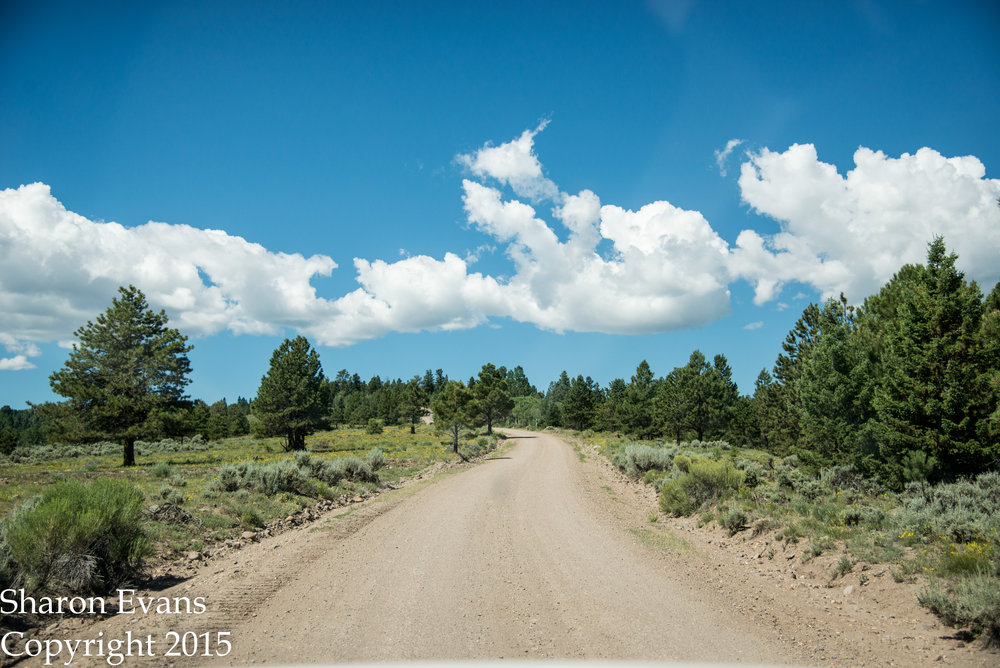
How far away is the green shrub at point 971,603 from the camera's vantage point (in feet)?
16.1

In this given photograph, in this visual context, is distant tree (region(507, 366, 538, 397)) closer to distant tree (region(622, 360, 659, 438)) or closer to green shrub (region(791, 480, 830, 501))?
distant tree (region(622, 360, 659, 438))

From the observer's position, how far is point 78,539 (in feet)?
21.4

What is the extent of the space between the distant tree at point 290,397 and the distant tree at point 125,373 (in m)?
6.35

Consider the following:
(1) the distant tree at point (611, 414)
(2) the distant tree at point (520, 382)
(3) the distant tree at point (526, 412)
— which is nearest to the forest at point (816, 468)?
(1) the distant tree at point (611, 414)

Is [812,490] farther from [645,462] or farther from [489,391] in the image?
[489,391]

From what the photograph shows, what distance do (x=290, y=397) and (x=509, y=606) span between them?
1435 inches

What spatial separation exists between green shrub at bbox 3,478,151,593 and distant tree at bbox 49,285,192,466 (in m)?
27.4

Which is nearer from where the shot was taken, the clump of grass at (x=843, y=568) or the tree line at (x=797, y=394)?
the clump of grass at (x=843, y=568)

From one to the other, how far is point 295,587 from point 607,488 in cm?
1460

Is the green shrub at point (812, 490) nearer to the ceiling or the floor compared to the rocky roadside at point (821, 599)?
nearer to the ceiling

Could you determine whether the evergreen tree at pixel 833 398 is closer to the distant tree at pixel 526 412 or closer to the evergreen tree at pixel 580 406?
the evergreen tree at pixel 580 406

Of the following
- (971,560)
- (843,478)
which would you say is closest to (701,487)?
(843,478)

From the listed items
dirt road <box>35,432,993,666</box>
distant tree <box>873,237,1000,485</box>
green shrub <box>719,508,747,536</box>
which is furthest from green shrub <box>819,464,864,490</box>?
dirt road <box>35,432,993,666</box>

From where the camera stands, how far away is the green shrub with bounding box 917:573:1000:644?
4902mm
